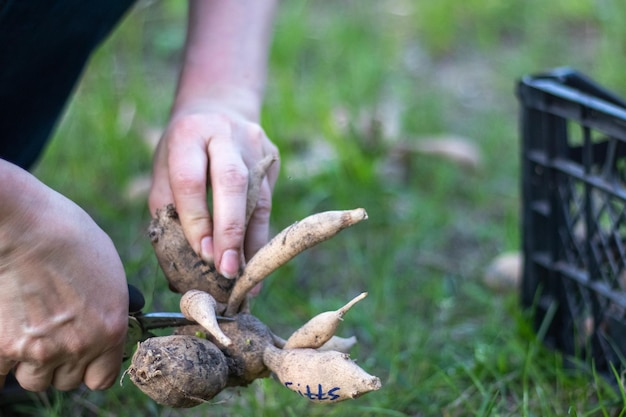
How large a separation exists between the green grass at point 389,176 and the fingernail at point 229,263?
23 centimetres

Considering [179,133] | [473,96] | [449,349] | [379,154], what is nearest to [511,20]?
[473,96]

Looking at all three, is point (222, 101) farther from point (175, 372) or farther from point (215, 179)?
point (175, 372)

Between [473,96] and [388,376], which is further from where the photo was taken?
[473,96]

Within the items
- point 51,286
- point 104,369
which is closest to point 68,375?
point 104,369

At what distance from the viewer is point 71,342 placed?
3.45ft

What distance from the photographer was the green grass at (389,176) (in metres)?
1.43

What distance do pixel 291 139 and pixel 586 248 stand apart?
1141 millimetres

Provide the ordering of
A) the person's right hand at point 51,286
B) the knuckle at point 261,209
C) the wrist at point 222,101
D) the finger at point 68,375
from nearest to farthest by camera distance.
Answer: the person's right hand at point 51,286 < the finger at point 68,375 < the knuckle at point 261,209 < the wrist at point 222,101

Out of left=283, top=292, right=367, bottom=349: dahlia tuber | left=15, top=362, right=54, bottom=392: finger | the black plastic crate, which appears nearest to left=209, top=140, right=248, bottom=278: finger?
left=283, top=292, right=367, bottom=349: dahlia tuber

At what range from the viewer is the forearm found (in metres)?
1.42

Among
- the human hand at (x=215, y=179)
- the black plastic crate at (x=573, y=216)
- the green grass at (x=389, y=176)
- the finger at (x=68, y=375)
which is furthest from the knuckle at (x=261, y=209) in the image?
the black plastic crate at (x=573, y=216)

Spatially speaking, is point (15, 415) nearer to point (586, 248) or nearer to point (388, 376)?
point (388, 376)

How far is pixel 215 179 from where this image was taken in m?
1.21

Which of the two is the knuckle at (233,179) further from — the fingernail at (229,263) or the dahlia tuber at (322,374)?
the dahlia tuber at (322,374)
